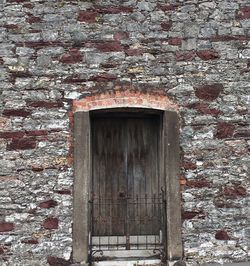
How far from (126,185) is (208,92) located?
5.19 ft

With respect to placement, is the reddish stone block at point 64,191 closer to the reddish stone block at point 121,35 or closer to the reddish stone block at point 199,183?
the reddish stone block at point 199,183

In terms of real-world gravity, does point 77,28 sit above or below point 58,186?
above

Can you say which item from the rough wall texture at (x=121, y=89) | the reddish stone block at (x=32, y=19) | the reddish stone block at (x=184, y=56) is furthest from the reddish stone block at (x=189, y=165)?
the reddish stone block at (x=32, y=19)

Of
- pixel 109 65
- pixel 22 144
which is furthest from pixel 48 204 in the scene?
pixel 109 65

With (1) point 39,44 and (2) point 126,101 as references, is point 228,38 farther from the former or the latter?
(1) point 39,44

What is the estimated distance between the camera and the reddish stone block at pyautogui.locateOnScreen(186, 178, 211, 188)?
19.8 ft

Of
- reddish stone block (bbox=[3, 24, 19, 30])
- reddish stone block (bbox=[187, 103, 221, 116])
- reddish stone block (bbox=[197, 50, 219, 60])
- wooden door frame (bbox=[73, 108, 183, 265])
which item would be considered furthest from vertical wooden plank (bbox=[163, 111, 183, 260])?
reddish stone block (bbox=[3, 24, 19, 30])

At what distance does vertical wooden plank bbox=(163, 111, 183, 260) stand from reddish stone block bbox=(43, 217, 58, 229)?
1351mm

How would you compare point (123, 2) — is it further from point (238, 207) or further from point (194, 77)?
point (238, 207)

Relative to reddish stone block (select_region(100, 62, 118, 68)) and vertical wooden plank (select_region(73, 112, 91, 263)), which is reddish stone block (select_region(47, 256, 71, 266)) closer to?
vertical wooden plank (select_region(73, 112, 91, 263))

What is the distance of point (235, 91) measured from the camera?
20.5 feet

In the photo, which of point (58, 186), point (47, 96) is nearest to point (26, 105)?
point (47, 96)

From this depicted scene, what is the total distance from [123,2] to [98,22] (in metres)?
0.43

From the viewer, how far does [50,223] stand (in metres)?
5.88
